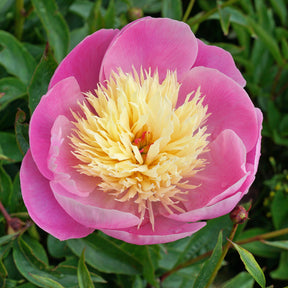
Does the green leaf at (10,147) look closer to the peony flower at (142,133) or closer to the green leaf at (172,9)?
the peony flower at (142,133)

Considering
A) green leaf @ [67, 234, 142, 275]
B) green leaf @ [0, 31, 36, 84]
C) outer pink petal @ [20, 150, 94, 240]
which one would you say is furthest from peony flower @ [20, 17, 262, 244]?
green leaf @ [0, 31, 36, 84]

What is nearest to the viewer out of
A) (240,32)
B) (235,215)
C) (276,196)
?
(235,215)

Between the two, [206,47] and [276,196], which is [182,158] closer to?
[206,47]

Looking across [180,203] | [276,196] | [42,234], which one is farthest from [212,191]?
[276,196]

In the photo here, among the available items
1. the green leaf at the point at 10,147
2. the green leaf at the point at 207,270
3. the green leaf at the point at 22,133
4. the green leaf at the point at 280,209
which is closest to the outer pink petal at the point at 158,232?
the green leaf at the point at 207,270

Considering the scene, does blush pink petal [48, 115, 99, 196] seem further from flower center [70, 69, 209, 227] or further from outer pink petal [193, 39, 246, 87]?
outer pink petal [193, 39, 246, 87]

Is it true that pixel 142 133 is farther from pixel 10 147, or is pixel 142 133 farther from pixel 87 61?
pixel 10 147
